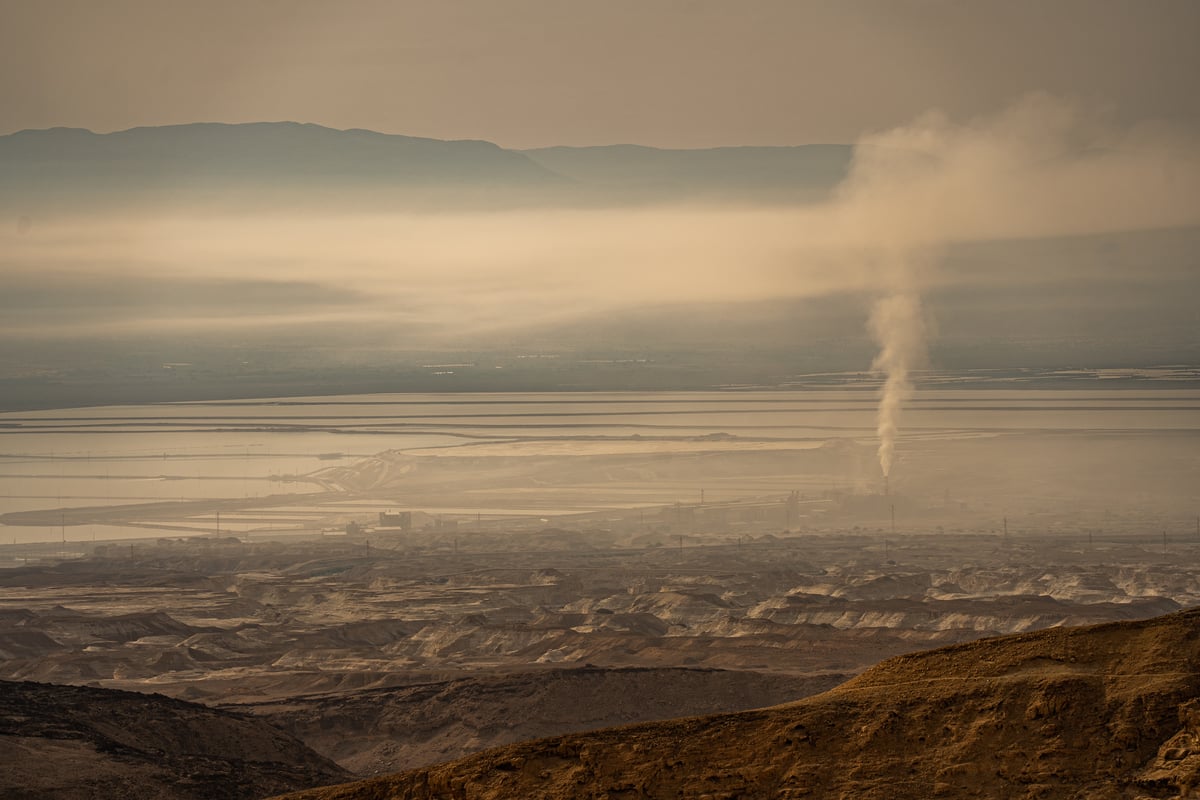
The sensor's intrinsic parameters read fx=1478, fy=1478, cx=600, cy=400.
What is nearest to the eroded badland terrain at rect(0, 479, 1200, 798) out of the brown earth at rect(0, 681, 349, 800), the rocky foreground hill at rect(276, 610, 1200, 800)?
the rocky foreground hill at rect(276, 610, 1200, 800)

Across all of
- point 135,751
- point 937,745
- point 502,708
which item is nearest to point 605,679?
point 502,708

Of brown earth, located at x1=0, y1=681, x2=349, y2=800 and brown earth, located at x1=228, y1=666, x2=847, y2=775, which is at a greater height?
brown earth, located at x1=0, y1=681, x2=349, y2=800

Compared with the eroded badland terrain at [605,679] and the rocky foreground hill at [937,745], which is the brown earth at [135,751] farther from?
the rocky foreground hill at [937,745]

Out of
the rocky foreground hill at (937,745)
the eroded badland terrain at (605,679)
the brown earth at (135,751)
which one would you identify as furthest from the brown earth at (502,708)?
the rocky foreground hill at (937,745)

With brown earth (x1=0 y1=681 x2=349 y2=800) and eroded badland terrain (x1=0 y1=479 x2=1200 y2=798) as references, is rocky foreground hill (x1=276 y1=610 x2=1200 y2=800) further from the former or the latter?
brown earth (x1=0 y1=681 x2=349 y2=800)

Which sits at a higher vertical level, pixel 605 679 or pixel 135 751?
pixel 135 751

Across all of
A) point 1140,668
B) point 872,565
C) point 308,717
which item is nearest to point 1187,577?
point 872,565

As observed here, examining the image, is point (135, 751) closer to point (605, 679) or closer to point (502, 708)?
point (502, 708)

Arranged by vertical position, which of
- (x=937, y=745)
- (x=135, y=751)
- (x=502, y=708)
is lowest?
(x=502, y=708)
